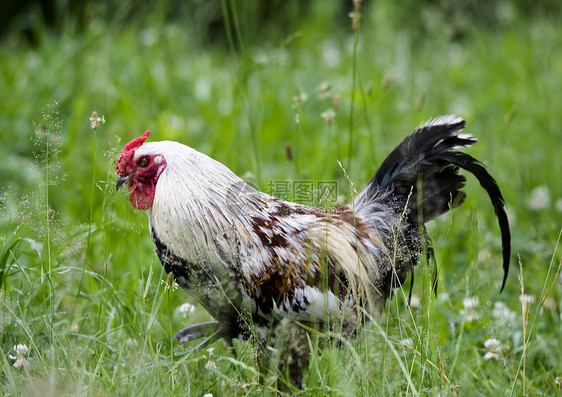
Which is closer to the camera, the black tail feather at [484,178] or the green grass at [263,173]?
the green grass at [263,173]

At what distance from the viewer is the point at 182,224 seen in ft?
7.68

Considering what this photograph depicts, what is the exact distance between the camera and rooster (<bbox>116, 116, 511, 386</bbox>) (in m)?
2.34

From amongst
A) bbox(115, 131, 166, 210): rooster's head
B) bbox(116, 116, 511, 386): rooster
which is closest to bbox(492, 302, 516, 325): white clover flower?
bbox(116, 116, 511, 386): rooster

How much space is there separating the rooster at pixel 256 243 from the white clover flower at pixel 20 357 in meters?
0.58

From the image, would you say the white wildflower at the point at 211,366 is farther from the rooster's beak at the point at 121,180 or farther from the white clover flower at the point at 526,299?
the white clover flower at the point at 526,299

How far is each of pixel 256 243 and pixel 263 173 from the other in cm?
226

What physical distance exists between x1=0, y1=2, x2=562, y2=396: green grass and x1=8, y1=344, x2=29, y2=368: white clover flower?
0.03 m

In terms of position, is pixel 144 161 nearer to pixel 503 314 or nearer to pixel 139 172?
pixel 139 172

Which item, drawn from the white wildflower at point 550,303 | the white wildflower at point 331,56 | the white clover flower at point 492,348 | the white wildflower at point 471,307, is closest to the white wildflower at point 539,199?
the white wildflower at point 550,303

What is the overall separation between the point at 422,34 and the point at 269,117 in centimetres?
393

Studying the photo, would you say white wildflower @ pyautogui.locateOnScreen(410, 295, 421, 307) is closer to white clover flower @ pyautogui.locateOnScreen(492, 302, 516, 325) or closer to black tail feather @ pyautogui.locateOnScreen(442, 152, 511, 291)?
white clover flower @ pyautogui.locateOnScreen(492, 302, 516, 325)

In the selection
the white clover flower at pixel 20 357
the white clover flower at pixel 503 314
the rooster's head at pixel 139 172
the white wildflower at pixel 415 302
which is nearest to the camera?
the white clover flower at pixel 20 357

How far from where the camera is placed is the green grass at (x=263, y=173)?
2260mm

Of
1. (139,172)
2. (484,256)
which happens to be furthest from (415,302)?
(139,172)
